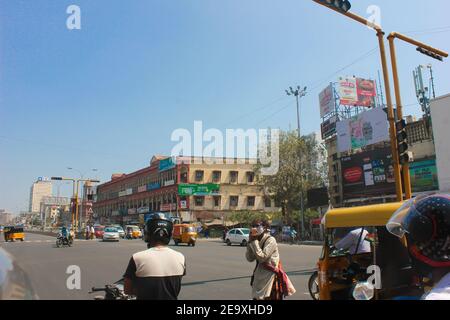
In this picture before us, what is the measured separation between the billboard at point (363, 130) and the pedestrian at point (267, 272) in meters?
35.2

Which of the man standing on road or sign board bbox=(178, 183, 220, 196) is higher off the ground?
sign board bbox=(178, 183, 220, 196)

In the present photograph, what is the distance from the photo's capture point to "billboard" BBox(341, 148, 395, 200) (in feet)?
120

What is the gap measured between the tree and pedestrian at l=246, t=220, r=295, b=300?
38022 millimetres

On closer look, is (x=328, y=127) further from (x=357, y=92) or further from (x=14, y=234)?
(x=14, y=234)

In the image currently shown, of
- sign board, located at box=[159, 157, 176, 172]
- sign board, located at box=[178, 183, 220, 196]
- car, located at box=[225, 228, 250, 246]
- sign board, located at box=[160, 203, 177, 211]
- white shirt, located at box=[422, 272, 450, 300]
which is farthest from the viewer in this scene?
sign board, located at box=[159, 157, 176, 172]

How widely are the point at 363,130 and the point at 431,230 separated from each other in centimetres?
4105

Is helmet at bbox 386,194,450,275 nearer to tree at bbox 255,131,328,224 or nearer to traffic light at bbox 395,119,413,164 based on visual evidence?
traffic light at bbox 395,119,413,164

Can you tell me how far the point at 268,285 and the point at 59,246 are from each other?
26.3 m

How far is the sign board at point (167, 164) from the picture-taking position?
6431cm

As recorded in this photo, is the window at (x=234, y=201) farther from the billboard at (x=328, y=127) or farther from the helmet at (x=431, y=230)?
the helmet at (x=431, y=230)

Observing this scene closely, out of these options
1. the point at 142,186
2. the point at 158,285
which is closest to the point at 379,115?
the point at 158,285

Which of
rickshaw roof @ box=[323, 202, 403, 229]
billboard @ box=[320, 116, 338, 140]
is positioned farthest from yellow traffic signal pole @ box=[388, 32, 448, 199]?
billboard @ box=[320, 116, 338, 140]

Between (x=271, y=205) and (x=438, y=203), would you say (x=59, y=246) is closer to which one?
(x=438, y=203)
